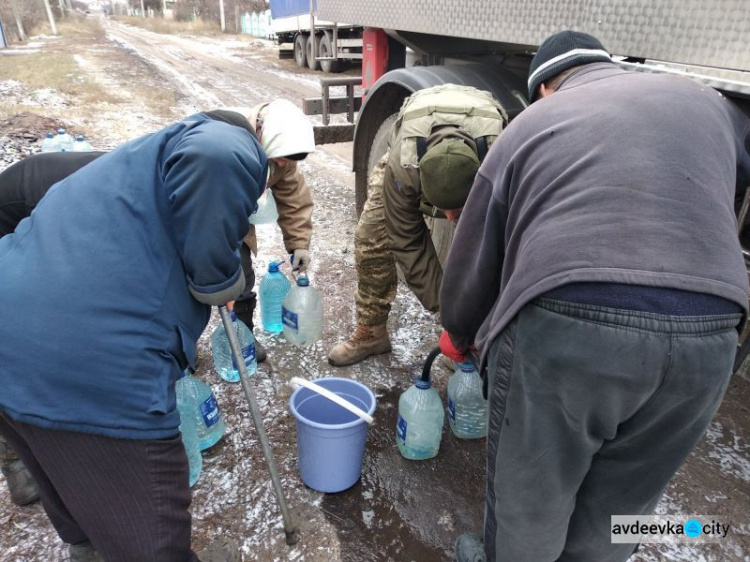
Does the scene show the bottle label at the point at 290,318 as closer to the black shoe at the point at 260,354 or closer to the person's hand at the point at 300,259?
the black shoe at the point at 260,354

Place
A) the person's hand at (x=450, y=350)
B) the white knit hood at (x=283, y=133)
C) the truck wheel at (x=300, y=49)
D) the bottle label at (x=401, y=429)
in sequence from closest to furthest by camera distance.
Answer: the person's hand at (x=450, y=350) → the white knit hood at (x=283, y=133) → the bottle label at (x=401, y=429) → the truck wheel at (x=300, y=49)

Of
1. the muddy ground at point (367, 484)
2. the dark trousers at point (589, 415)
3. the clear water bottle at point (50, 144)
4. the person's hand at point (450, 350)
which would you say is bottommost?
the muddy ground at point (367, 484)

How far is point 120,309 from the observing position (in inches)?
53.9

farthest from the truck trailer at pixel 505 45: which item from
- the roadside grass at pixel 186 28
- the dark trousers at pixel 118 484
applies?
the roadside grass at pixel 186 28

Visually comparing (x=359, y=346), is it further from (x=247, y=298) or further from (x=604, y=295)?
(x=604, y=295)

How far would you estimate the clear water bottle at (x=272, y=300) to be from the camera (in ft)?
12.1

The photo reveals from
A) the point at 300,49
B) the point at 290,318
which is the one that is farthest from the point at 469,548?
the point at 300,49

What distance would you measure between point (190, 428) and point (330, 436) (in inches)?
28.4

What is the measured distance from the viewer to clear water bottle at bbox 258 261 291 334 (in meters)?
3.70

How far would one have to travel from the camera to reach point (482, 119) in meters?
2.41

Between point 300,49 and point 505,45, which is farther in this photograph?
point 300,49

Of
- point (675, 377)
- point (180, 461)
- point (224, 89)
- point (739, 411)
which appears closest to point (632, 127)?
point (675, 377)

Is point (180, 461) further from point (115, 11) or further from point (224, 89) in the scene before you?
point (115, 11)

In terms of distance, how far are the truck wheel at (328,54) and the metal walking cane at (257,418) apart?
51.2ft
